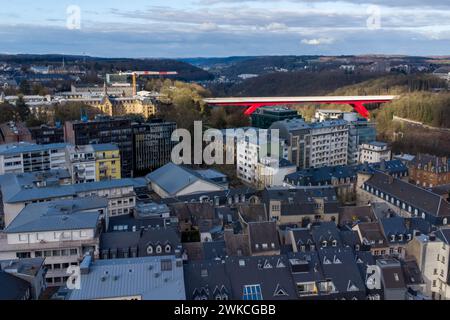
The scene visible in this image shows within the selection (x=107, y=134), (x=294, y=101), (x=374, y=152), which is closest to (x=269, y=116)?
(x=294, y=101)

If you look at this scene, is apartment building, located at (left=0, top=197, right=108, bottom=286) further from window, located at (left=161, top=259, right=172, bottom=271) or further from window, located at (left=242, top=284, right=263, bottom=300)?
window, located at (left=242, top=284, right=263, bottom=300)

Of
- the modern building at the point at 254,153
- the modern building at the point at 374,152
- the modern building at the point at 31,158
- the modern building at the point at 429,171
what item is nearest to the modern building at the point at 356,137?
the modern building at the point at 374,152

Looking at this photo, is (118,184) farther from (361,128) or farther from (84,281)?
(361,128)

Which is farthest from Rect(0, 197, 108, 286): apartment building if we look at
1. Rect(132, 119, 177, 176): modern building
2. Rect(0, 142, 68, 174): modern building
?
Rect(132, 119, 177, 176): modern building

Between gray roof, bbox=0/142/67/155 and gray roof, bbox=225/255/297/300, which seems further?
gray roof, bbox=0/142/67/155

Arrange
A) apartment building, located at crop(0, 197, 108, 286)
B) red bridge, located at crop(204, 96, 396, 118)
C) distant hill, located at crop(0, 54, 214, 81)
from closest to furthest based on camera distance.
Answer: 1. apartment building, located at crop(0, 197, 108, 286)
2. red bridge, located at crop(204, 96, 396, 118)
3. distant hill, located at crop(0, 54, 214, 81)

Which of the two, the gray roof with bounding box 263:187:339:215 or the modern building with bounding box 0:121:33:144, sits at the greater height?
the modern building with bounding box 0:121:33:144

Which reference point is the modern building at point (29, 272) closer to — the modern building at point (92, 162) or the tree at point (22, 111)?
the modern building at point (92, 162)

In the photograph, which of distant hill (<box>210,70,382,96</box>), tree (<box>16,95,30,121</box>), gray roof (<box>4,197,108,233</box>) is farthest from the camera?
distant hill (<box>210,70,382,96</box>)
